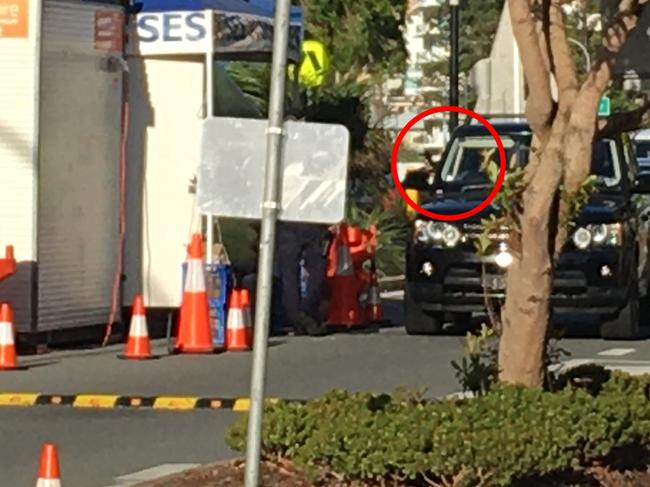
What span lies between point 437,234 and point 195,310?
2.77 m

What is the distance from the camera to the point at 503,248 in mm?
18062

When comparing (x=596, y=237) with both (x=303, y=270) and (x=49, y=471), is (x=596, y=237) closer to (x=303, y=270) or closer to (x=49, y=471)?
(x=303, y=270)

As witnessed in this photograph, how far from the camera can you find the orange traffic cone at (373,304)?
21.1 meters

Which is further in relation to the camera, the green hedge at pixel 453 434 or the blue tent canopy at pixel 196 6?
the blue tent canopy at pixel 196 6

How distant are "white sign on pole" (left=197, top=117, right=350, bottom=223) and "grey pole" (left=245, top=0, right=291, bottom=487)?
0.15 m

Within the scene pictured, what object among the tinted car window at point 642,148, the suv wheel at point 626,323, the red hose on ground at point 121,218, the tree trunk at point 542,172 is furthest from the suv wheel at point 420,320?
the tinted car window at point 642,148

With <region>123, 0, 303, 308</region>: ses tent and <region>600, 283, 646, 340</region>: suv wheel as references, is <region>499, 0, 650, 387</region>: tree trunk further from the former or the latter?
<region>600, 283, 646, 340</region>: suv wheel

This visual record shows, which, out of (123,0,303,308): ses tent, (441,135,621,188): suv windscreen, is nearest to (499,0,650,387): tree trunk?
(123,0,303,308): ses tent

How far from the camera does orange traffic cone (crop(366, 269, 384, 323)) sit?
69.2 feet

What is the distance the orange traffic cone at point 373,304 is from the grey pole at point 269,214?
1364 centimetres

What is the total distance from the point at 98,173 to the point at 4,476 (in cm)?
784

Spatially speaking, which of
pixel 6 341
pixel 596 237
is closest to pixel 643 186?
pixel 596 237

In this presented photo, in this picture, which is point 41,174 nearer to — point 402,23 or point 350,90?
point 350,90

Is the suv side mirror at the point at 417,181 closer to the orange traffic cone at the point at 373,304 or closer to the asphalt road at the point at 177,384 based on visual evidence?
the asphalt road at the point at 177,384
